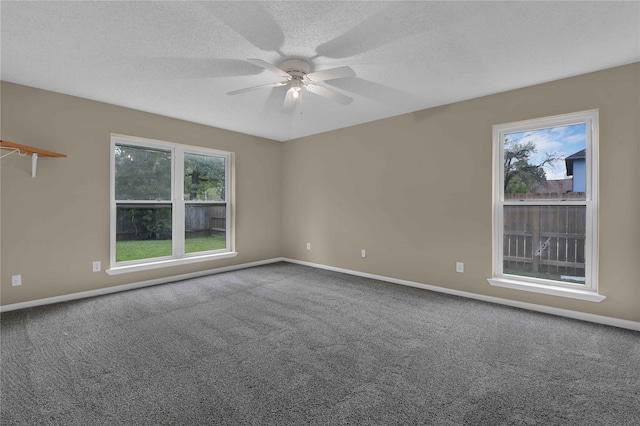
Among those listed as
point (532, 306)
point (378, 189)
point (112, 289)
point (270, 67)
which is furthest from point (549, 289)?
point (112, 289)

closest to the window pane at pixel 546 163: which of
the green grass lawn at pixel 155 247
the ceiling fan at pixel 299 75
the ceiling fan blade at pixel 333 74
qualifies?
the ceiling fan at pixel 299 75

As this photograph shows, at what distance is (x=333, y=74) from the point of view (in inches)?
94.7

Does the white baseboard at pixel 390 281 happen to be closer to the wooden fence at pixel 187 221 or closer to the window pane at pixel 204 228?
the window pane at pixel 204 228

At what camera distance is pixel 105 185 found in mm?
3762

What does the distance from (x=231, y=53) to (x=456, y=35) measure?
1814 mm

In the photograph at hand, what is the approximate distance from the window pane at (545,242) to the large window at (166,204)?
4218 millimetres

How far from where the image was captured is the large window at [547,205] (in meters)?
2.98

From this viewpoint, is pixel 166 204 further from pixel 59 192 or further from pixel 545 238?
pixel 545 238

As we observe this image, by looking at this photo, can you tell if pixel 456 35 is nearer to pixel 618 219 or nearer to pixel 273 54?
pixel 273 54

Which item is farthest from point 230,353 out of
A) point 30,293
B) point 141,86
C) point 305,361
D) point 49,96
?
point 49,96

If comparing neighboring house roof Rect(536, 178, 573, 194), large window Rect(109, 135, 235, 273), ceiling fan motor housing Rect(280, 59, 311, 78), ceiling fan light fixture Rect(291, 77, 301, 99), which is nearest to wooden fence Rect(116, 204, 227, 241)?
large window Rect(109, 135, 235, 273)

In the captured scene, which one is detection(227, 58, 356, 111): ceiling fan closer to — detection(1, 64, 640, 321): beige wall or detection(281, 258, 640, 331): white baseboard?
detection(1, 64, 640, 321): beige wall

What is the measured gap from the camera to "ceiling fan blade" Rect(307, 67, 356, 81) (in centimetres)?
230

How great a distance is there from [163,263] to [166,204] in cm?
89
